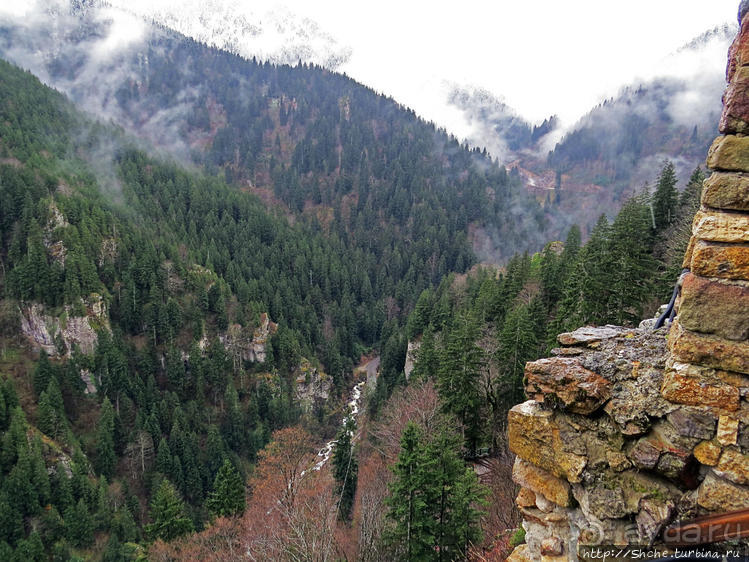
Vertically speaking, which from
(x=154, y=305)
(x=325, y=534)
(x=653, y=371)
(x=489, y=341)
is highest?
(x=653, y=371)

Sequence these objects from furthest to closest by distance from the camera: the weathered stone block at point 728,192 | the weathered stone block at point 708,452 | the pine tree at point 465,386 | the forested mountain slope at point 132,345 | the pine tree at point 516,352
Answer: the forested mountain slope at point 132,345
the pine tree at point 516,352
the pine tree at point 465,386
the weathered stone block at point 728,192
the weathered stone block at point 708,452

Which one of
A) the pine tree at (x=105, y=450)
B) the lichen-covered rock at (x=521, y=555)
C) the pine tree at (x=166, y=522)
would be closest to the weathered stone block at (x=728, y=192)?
the lichen-covered rock at (x=521, y=555)

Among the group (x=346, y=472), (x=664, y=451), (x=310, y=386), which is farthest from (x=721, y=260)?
(x=310, y=386)

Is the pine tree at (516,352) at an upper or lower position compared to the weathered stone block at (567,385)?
lower

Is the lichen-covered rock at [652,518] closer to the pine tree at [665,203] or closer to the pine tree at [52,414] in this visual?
the pine tree at [665,203]

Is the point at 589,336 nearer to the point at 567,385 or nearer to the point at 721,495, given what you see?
the point at 567,385

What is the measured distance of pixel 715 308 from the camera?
6.95 metres

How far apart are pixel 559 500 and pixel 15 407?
8879cm

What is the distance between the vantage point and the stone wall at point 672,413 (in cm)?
675

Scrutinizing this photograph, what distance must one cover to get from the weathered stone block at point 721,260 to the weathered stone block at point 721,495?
3207 millimetres

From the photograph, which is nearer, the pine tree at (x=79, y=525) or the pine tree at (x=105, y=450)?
the pine tree at (x=79, y=525)

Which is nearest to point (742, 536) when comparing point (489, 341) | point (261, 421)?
point (489, 341)

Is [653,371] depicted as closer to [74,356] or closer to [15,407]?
[15,407]

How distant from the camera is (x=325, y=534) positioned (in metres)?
21.8
